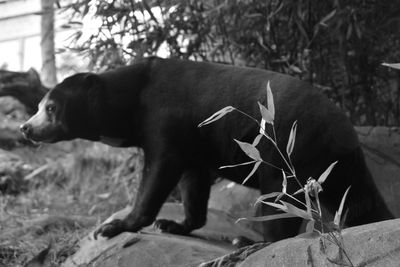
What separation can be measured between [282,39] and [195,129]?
5.28 feet

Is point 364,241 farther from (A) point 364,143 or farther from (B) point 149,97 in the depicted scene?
(A) point 364,143

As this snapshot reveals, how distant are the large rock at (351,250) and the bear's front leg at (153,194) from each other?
1564 mm

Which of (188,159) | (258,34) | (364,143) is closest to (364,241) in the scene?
(188,159)

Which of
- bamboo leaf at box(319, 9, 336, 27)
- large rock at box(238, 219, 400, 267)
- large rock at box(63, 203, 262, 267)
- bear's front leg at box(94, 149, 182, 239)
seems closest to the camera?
large rock at box(238, 219, 400, 267)

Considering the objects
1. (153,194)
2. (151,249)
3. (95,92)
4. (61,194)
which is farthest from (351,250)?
(61,194)

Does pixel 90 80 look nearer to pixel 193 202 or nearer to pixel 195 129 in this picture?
pixel 195 129

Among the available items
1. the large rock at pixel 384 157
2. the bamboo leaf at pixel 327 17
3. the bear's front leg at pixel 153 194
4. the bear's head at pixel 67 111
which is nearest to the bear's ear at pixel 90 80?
the bear's head at pixel 67 111

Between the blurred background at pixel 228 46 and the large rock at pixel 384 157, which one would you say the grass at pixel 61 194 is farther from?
the large rock at pixel 384 157

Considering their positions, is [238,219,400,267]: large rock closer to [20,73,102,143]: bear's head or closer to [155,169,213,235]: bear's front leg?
[155,169,213,235]: bear's front leg

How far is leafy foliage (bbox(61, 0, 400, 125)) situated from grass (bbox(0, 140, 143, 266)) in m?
1.08

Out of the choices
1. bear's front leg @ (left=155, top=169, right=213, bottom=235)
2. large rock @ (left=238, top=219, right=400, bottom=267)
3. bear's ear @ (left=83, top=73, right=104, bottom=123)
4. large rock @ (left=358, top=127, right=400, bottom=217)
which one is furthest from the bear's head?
large rock @ (left=238, top=219, right=400, bottom=267)

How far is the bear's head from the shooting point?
454 cm

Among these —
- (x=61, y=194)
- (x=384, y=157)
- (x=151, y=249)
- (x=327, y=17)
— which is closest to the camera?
(x=151, y=249)

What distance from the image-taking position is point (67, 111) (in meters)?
4.57
